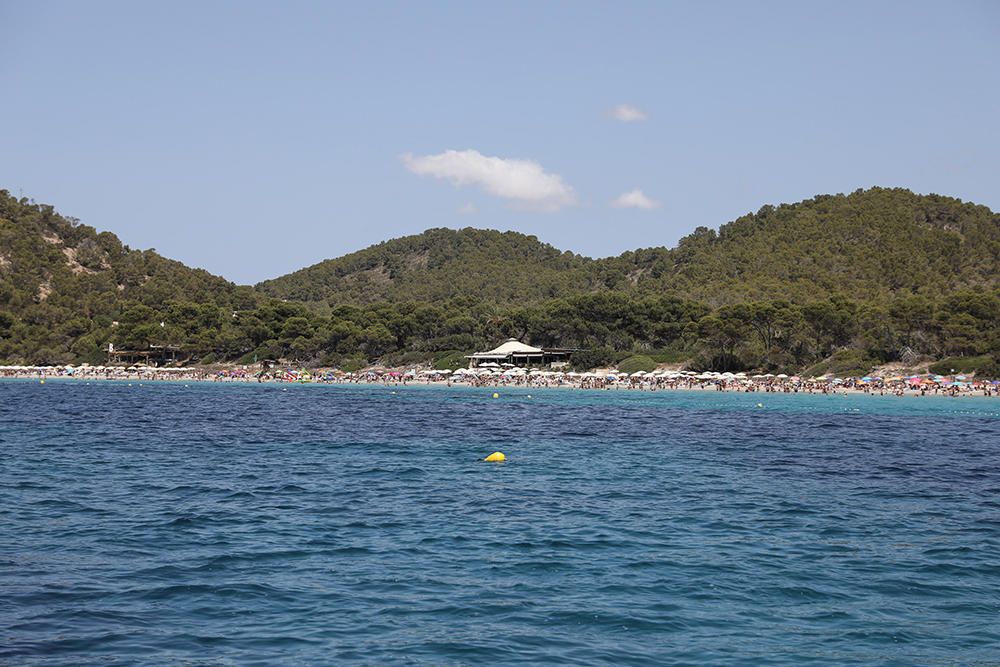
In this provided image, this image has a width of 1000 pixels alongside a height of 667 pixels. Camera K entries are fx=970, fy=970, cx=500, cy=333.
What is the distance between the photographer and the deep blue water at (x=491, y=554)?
34.6ft

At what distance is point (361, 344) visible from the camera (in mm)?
113188

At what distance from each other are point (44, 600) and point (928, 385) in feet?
247

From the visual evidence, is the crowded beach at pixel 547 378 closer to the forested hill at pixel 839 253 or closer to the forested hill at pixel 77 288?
the forested hill at pixel 77 288

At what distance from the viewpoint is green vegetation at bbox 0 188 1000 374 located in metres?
93.6

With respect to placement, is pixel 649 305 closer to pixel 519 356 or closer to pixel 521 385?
pixel 519 356

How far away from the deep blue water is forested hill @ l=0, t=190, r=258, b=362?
95141 mm

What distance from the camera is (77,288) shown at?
138875 mm

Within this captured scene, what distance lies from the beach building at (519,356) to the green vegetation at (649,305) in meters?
2.73

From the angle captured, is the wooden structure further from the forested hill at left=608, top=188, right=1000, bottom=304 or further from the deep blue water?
the deep blue water

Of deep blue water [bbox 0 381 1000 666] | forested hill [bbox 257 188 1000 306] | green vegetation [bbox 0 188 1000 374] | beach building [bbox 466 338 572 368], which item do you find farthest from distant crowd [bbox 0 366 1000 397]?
deep blue water [bbox 0 381 1000 666]

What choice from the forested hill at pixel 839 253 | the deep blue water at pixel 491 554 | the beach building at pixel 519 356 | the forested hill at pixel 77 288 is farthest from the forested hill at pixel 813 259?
the deep blue water at pixel 491 554

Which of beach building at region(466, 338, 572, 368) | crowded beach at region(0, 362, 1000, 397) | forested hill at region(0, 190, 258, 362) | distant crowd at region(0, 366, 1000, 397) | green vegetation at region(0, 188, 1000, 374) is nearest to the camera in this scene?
distant crowd at region(0, 366, 1000, 397)

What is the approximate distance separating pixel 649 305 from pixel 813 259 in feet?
145

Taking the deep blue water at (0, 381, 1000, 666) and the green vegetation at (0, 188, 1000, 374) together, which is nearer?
the deep blue water at (0, 381, 1000, 666)
